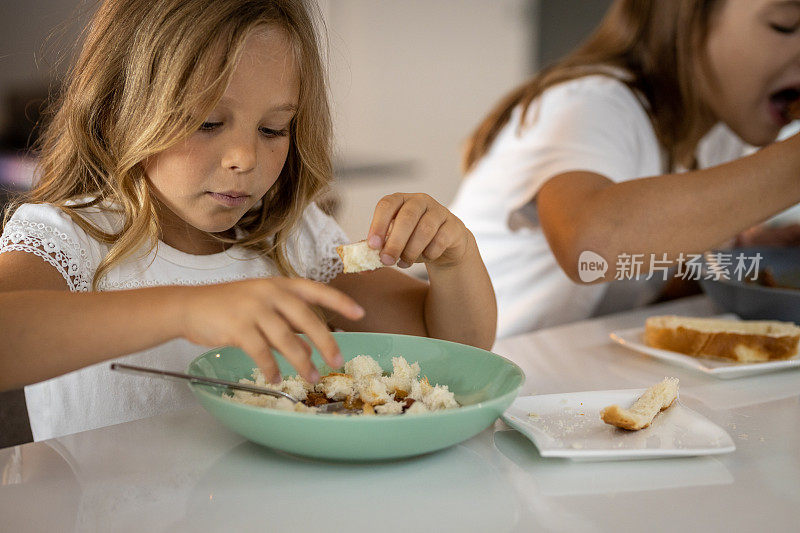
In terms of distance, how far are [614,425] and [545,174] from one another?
0.78m

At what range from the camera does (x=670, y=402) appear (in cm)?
84

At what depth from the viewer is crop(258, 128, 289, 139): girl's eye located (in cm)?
101

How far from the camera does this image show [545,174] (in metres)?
1.50

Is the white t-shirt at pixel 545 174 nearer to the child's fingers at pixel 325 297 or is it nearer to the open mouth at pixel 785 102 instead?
the open mouth at pixel 785 102

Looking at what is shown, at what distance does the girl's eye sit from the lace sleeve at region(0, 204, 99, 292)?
28cm

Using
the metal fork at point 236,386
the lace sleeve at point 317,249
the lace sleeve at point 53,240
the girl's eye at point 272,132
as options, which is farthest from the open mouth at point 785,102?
the lace sleeve at point 53,240

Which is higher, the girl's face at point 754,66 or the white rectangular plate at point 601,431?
the girl's face at point 754,66

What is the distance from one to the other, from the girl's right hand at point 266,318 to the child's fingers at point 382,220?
0.25 meters

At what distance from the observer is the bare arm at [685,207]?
121cm

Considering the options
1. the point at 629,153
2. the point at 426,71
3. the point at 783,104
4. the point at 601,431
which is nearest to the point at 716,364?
the point at 601,431

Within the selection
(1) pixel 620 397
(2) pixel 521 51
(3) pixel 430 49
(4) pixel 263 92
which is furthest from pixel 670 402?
(2) pixel 521 51

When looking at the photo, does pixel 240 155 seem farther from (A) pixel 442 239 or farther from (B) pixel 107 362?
(B) pixel 107 362

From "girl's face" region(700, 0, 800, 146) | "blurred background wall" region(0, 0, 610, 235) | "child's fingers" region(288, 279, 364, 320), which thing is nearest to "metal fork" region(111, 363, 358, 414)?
"child's fingers" region(288, 279, 364, 320)

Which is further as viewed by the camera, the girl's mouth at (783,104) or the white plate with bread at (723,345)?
the girl's mouth at (783,104)
